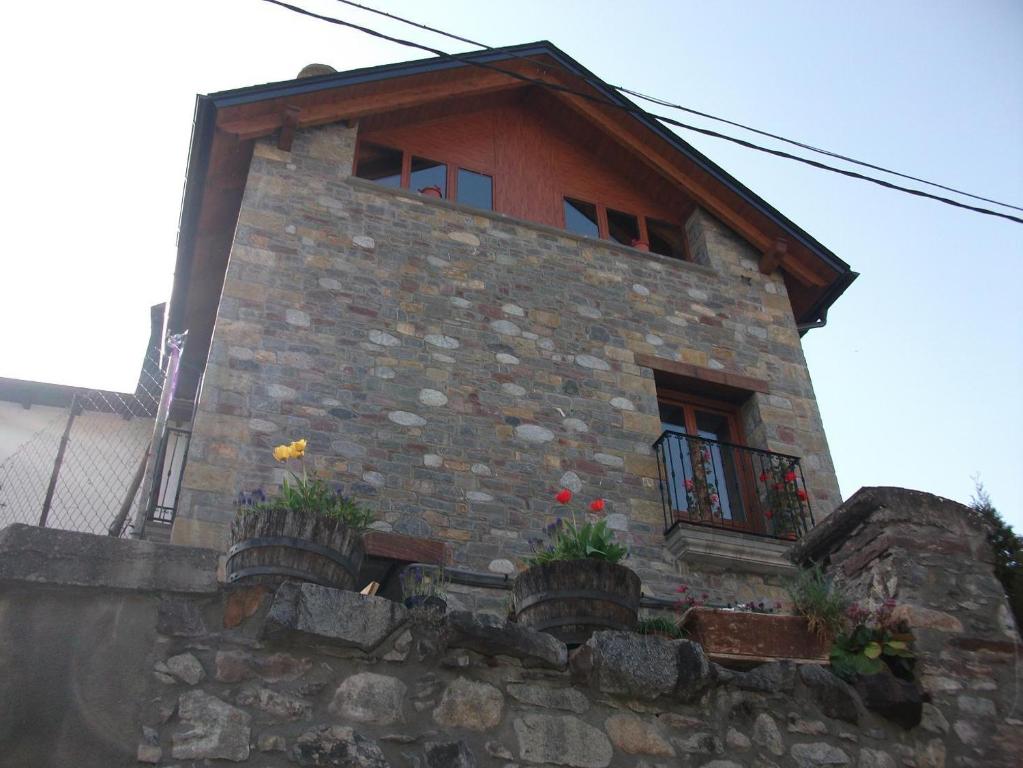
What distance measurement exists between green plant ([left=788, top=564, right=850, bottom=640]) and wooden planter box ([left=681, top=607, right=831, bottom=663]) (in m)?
0.04

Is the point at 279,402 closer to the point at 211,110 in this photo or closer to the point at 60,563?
the point at 211,110

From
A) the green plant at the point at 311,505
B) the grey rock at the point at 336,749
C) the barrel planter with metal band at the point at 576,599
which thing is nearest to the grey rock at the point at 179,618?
the grey rock at the point at 336,749

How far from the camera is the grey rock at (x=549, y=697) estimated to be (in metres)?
4.20

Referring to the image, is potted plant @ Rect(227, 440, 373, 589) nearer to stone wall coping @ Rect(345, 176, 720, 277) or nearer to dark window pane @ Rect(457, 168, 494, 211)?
stone wall coping @ Rect(345, 176, 720, 277)

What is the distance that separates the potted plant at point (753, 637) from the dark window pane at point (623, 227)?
5.78 m

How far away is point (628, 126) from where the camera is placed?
10.5 m

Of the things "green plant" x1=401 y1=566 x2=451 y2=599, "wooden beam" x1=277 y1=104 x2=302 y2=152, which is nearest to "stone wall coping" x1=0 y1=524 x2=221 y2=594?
"green plant" x1=401 y1=566 x2=451 y2=599

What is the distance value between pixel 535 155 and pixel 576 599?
6.29 m

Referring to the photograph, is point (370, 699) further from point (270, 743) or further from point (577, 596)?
point (577, 596)

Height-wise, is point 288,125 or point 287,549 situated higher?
point 288,125

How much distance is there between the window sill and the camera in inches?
295

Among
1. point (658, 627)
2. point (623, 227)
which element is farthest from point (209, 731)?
point (623, 227)

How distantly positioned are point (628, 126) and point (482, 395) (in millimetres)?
3915

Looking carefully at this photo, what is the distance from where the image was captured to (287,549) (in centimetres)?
470
